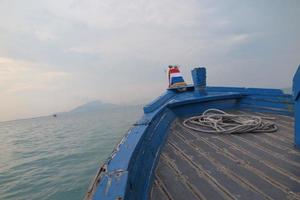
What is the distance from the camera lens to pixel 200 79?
4.91 metres

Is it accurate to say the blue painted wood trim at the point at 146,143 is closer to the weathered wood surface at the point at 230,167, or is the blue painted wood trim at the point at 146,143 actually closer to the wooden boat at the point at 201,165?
the wooden boat at the point at 201,165

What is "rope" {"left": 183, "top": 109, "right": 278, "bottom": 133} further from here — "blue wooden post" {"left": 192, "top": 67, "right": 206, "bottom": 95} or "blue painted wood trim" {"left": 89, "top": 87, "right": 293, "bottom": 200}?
"blue wooden post" {"left": 192, "top": 67, "right": 206, "bottom": 95}

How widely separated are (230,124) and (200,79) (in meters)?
1.93

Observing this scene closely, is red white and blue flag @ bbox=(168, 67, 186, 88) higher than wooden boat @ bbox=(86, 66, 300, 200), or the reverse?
red white and blue flag @ bbox=(168, 67, 186, 88)

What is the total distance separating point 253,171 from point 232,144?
0.72 m

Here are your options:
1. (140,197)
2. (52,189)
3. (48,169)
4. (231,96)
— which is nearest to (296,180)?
(140,197)

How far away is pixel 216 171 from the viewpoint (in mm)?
1898

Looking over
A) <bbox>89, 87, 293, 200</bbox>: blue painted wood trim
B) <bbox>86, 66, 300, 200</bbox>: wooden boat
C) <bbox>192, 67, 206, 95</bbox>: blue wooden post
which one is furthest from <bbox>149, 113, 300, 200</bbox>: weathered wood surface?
<bbox>192, 67, 206, 95</bbox>: blue wooden post

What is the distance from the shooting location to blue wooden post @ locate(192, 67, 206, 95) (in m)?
4.80

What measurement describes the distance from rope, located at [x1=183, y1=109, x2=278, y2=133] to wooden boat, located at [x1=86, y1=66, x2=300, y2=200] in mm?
85

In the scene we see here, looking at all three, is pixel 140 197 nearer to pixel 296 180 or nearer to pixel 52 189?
pixel 296 180

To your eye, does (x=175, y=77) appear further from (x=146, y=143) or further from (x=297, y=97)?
(x=146, y=143)

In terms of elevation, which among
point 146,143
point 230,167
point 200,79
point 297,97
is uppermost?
point 200,79

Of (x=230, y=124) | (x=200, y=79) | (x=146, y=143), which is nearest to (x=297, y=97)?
(x=230, y=124)
